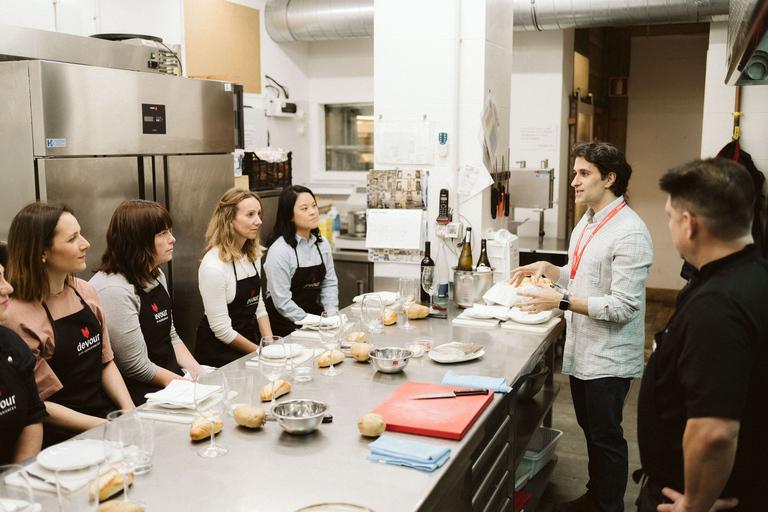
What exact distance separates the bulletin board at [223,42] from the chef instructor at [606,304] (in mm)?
3297

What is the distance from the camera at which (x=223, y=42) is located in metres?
5.61

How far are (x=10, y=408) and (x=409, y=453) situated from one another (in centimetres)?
126

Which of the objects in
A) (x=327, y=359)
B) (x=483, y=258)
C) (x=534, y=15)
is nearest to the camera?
(x=327, y=359)

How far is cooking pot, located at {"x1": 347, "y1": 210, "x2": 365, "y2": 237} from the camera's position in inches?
233

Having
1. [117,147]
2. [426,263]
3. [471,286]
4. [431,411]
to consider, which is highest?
[117,147]

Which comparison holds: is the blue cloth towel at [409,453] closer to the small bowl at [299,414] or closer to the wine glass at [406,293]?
the small bowl at [299,414]

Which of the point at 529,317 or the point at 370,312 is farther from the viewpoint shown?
the point at 529,317

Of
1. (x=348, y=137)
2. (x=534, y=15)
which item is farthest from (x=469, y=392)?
(x=348, y=137)

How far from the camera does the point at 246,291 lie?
358cm

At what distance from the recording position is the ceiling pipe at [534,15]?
5164mm

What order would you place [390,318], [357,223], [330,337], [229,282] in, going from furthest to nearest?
[357,223] → [229,282] → [390,318] → [330,337]

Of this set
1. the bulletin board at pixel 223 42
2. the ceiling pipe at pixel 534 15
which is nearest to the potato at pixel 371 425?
the bulletin board at pixel 223 42

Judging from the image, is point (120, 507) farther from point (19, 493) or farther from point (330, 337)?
point (330, 337)

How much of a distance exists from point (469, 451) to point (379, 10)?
2.82 m
